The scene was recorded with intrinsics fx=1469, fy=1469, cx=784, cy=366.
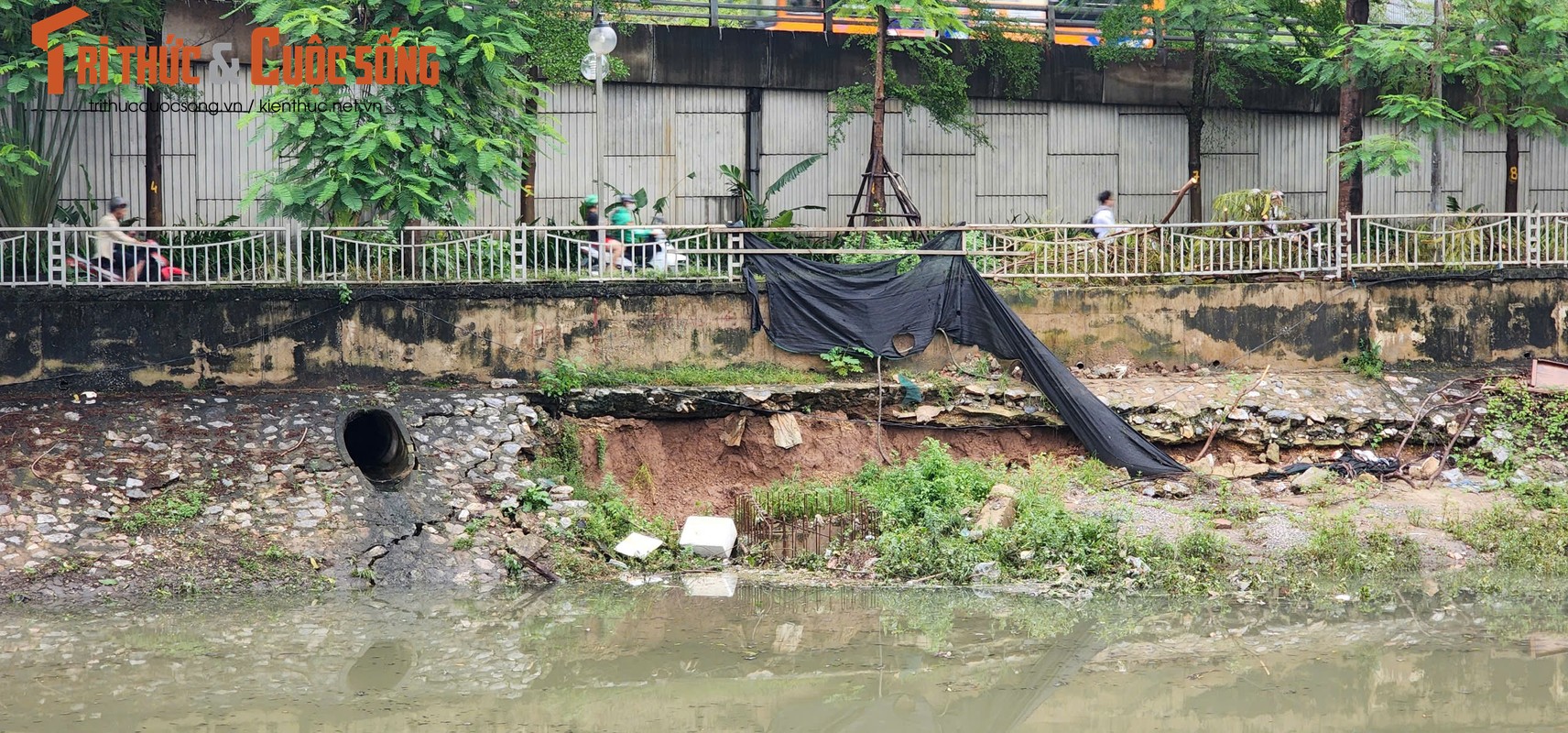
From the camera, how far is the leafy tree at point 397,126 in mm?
14023

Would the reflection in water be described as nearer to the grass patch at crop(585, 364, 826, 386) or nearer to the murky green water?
the murky green water

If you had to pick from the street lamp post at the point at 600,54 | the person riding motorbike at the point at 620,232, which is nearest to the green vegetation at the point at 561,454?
the person riding motorbike at the point at 620,232

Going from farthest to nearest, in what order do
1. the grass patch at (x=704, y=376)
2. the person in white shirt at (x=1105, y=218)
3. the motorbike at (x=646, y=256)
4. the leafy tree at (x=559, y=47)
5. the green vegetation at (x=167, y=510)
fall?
the leafy tree at (x=559, y=47) → the person in white shirt at (x=1105, y=218) → the motorbike at (x=646, y=256) → the grass patch at (x=704, y=376) → the green vegetation at (x=167, y=510)

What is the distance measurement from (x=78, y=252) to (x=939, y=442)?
9.10 m

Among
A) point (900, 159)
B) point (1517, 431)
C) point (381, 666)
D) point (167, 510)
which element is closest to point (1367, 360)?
point (1517, 431)

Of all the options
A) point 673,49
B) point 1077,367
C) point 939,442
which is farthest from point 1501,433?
point 673,49

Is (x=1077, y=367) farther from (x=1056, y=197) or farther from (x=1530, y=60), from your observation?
(x=1530, y=60)

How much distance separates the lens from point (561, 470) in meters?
14.0

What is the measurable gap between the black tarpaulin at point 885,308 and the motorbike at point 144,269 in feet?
19.0

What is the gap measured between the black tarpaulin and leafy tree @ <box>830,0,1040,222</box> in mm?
2473

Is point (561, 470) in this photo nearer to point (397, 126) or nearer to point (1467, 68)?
point (397, 126)

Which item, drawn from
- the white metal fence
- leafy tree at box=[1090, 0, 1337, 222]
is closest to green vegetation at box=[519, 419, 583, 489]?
the white metal fence

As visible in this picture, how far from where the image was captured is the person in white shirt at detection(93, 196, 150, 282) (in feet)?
47.8

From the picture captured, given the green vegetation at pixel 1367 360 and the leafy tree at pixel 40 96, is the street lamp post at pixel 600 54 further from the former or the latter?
the green vegetation at pixel 1367 360
